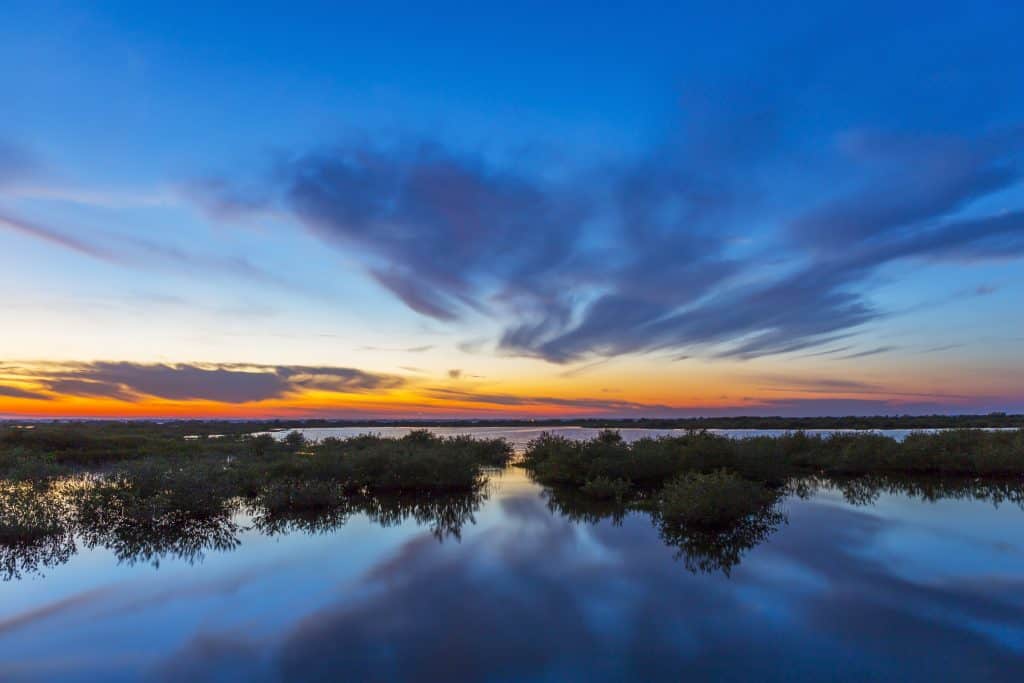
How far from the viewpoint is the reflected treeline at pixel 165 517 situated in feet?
48.5

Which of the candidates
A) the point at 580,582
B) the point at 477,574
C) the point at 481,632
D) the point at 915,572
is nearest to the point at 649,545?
the point at 580,582

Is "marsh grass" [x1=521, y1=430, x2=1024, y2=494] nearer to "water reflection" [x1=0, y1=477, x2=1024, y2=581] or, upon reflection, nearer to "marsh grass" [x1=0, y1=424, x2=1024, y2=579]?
"marsh grass" [x1=0, y1=424, x2=1024, y2=579]

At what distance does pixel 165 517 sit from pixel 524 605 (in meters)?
13.7

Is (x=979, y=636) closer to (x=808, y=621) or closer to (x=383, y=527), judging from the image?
(x=808, y=621)

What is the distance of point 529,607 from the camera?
418 inches

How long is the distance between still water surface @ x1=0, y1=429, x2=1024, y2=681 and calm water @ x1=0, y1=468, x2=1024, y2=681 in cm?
5

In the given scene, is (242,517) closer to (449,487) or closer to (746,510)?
(449,487)

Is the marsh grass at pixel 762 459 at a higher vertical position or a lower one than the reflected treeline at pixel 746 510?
higher

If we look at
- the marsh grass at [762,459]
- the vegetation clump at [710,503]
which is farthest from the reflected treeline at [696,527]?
the marsh grass at [762,459]

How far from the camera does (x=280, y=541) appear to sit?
15.8m

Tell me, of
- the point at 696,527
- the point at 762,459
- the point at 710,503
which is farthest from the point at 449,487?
the point at 762,459

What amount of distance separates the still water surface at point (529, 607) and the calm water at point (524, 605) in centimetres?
5

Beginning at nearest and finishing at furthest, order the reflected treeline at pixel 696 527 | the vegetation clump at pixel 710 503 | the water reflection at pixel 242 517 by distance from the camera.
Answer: the reflected treeline at pixel 696 527 < the water reflection at pixel 242 517 < the vegetation clump at pixel 710 503

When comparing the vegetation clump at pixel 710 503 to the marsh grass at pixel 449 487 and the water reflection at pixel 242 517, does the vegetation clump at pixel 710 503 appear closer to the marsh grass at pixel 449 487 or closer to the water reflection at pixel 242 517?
the marsh grass at pixel 449 487
